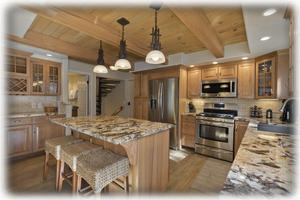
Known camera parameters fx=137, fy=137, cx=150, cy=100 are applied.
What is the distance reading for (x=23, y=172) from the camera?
2256mm

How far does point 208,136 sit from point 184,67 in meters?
1.83

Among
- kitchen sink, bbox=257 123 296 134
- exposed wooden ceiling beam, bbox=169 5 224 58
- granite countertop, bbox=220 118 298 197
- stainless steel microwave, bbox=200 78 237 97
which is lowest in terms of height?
kitchen sink, bbox=257 123 296 134

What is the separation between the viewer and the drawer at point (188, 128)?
3.42m

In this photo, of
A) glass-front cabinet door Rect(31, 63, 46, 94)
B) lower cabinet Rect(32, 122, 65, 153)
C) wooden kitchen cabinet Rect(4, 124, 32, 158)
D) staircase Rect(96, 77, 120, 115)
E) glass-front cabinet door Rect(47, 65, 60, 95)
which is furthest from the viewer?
staircase Rect(96, 77, 120, 115)

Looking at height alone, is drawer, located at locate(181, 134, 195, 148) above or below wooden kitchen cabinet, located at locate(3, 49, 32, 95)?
below

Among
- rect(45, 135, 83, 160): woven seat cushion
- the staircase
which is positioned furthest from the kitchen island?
the staircase

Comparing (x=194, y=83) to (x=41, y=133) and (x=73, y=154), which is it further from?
(x=41, y=133)

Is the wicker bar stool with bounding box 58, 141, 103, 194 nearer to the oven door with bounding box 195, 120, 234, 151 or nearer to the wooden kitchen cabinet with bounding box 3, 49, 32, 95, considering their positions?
the wooden kitchen cabinet with bounding box 3, 49, 32, 95

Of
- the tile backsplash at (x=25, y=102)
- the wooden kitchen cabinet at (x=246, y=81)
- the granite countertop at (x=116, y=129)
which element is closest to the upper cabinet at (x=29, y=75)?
the tile backsplash at (x=25, y=102)

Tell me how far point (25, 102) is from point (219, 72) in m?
4.62

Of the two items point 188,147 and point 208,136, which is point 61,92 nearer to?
point 188,147

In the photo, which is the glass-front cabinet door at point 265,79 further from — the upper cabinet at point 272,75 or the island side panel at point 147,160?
the island side panel at point 147,160

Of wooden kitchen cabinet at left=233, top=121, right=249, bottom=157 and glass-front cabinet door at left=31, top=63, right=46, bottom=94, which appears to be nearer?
wooden kitchen cabinet at left=233, top=121, right=249, bottom=157

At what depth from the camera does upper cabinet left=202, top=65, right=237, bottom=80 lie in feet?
10.4
